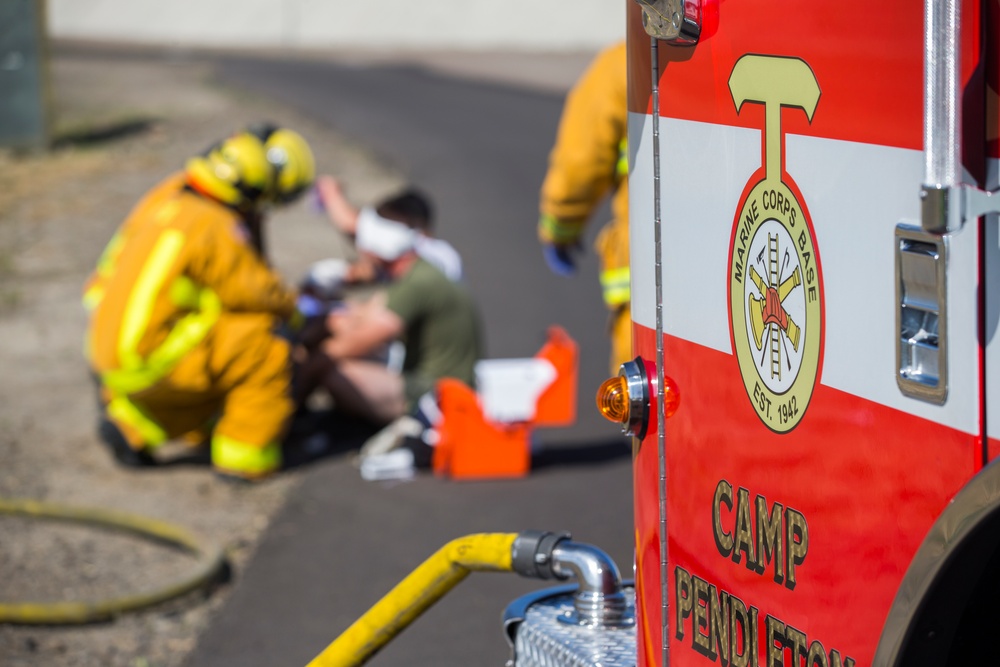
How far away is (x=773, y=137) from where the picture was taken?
5.49 ft

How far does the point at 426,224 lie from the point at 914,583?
15.7 feet

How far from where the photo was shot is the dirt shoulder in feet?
14.0

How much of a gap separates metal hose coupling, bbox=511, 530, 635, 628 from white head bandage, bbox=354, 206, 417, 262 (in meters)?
3.63

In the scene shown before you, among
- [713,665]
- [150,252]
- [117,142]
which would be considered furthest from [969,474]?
[117,142]

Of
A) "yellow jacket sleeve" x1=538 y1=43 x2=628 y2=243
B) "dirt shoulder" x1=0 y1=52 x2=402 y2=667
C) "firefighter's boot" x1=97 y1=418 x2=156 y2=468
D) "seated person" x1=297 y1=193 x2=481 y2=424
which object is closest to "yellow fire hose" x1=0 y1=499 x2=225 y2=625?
"dirt shoulder" x1=0 y1=52 x2=402 y2=667

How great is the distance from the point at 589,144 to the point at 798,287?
276 centimetres

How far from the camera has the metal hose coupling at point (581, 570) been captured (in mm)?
2375

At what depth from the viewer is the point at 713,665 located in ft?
6.30

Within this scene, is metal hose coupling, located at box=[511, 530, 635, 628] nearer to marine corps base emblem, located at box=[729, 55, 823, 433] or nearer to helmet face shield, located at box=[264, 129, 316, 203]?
marine corps base emblem, located at box=[729, 55, 823, 433]

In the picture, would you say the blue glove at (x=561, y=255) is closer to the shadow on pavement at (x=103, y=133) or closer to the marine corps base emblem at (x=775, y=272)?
the marine corps base emblem at (x=775, y=272)

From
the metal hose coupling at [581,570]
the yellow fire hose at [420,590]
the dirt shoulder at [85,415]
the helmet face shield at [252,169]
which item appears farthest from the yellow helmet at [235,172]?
the metal hose coupling at [581,570]

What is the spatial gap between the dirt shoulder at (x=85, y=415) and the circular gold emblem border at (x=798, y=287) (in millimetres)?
2753

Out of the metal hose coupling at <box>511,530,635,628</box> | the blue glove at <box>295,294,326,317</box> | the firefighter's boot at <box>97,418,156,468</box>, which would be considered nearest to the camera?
the metal hose coupling at <box>511,530,635,628</box>

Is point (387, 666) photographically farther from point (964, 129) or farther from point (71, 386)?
point (71, 386)
